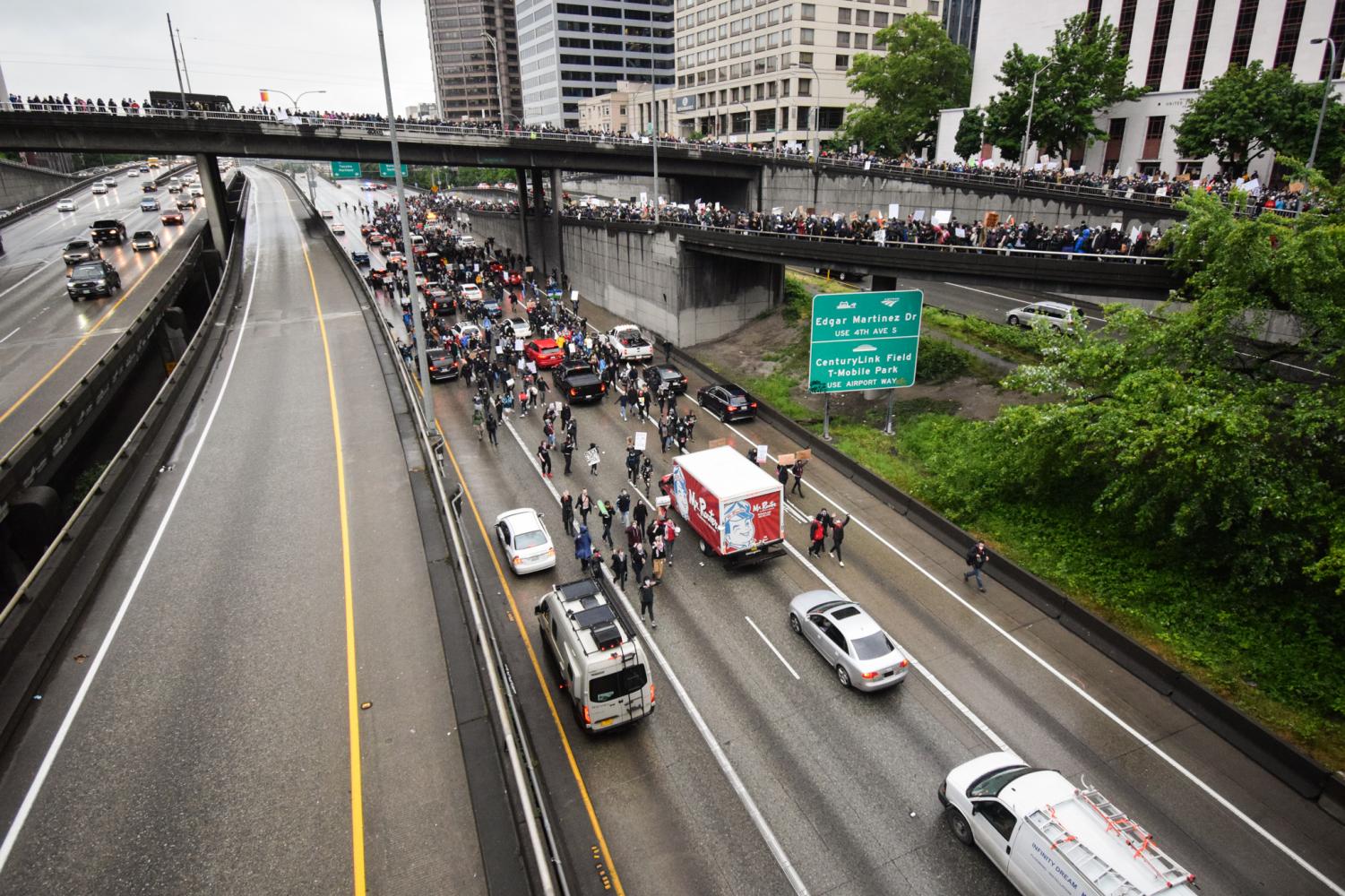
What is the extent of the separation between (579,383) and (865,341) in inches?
526

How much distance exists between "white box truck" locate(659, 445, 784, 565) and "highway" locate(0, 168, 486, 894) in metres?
7.98

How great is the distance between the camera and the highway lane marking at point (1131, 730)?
12.0m

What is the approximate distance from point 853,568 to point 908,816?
8723mm

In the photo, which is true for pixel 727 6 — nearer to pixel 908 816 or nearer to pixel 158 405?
pixel 158 405

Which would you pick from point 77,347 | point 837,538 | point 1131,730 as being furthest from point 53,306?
point 1131,730

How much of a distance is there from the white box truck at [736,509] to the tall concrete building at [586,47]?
435 ft

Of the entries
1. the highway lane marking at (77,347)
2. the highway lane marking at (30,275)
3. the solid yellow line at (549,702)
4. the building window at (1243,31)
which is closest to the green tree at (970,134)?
the building window at (1243,31)

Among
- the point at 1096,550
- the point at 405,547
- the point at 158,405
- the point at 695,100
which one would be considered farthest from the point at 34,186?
the point at 1096,550

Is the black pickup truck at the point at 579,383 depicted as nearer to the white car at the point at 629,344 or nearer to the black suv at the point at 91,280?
the white car at the point at 629,344

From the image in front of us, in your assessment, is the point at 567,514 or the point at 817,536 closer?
the point at 817,536

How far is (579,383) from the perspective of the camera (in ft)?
Answer: 109

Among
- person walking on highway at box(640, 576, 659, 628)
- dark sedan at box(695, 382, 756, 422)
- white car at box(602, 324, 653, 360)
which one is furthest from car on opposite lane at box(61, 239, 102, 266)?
person walking on highway at box(640, 576, 659, 628)

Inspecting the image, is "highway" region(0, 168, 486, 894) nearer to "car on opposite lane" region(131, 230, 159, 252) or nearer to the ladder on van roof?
the ladder on van roof

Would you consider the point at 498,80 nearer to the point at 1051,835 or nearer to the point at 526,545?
the point at 526,545
